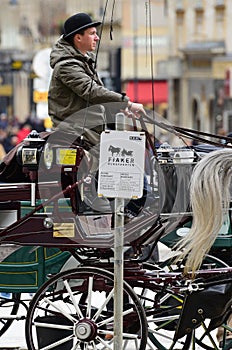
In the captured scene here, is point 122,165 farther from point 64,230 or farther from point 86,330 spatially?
point 86,330

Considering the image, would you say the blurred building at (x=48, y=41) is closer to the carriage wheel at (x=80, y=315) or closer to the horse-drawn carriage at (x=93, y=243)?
the horse-drawn carriage at (x=93, y=243)

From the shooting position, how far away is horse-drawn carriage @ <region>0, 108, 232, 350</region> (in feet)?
26.7

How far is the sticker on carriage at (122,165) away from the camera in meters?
7.47

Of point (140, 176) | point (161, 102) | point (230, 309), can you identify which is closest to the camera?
point (140, 176)

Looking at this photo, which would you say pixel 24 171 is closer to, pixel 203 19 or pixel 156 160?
pixel 156 160

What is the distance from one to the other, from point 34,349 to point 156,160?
59.9 inches

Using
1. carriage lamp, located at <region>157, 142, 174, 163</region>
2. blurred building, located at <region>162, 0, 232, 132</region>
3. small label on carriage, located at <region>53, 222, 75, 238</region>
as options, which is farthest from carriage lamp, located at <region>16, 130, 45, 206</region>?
blurred building, located at <region>162, 0, 232, 132</region>

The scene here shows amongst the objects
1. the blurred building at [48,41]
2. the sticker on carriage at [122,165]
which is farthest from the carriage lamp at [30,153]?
the blurred building at [48,41]

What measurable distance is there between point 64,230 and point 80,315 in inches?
23.5

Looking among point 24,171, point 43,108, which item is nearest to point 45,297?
point 24,171

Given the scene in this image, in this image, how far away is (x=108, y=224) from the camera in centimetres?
850

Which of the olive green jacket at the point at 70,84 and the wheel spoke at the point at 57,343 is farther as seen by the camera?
the olive green jacket at the point at 70,84

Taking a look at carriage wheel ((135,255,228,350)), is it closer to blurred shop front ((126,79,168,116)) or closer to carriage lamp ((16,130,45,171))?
carriage lamp ((16,130,45,171))

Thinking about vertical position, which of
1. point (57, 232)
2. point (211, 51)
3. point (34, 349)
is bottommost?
point (34, 349)
